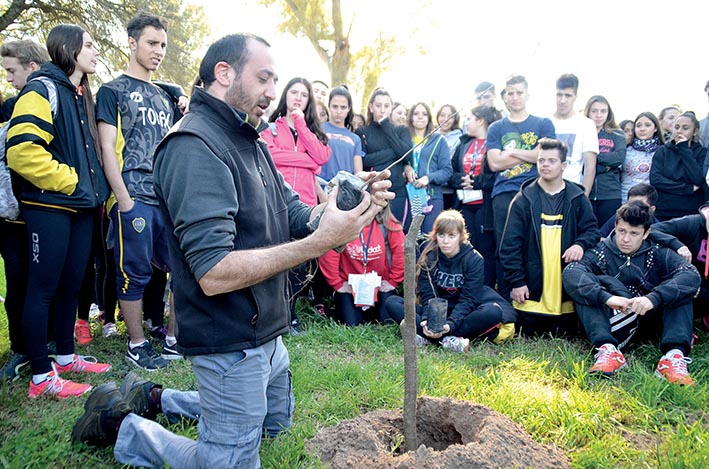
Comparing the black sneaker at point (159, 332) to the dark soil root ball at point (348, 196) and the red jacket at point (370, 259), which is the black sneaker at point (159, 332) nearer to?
the red jacket at point (370, 259)

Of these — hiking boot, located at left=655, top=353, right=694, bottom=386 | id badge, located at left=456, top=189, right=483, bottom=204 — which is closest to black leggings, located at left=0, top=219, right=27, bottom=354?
id badge, located at left=456, top=189, right=483, bottom=204

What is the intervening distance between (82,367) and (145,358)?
0.43 metres

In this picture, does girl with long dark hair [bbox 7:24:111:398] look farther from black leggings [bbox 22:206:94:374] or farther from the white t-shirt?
the white t-shirt

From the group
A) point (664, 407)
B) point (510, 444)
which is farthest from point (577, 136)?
point (510, 444)

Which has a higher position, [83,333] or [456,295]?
[456,295]

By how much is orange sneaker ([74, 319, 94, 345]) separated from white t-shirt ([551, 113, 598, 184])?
15.3 feet

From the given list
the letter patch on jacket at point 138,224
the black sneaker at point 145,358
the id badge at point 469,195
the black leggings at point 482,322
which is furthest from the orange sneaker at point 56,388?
the id badge at point 469,195

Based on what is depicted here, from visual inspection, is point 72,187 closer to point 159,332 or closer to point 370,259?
point 159,332

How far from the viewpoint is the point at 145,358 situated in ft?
13.2

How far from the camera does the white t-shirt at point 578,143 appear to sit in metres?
5.30

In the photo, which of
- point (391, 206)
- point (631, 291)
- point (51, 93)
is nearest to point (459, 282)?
point (391, 206)

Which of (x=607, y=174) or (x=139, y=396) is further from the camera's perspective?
(x=607, y=174)

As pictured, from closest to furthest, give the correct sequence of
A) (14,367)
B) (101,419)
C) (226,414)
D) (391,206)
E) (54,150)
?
(226,414) < (101,419) < (54,150) < (14,367) < (391,206)

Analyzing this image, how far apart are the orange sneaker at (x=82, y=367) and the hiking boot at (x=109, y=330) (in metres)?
0.75
